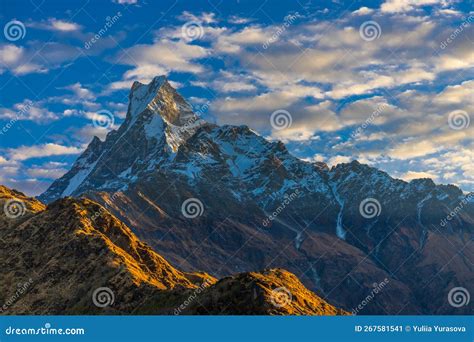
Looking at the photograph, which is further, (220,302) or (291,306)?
(291,306)

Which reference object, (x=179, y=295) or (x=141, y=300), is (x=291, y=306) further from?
(x=141, y=300)
